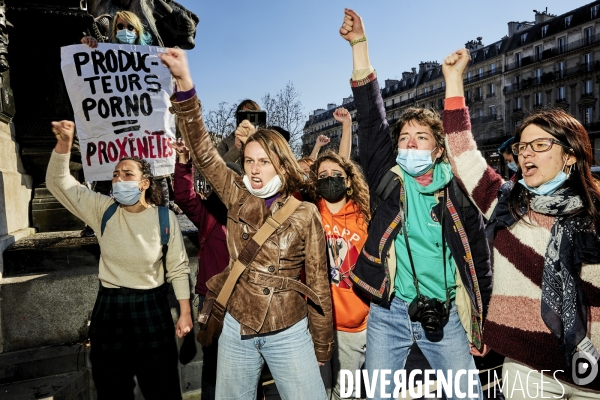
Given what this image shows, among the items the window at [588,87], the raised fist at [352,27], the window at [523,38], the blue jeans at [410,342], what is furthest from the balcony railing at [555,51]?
the blue jeans at [410,342]

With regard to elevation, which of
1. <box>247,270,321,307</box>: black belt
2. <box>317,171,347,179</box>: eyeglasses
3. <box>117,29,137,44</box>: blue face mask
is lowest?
<box>247,270,321,307</box>: black belt

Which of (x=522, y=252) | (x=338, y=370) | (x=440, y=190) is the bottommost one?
(x=338, y=370)

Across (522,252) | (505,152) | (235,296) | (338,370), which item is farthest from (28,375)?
(505,152)

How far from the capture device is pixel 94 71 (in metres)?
3.49

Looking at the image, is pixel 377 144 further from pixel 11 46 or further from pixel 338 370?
pixel 11 46

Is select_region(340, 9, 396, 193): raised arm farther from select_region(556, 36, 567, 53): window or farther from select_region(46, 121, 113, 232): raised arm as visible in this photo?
select_region(556, 36, 567, 53): window

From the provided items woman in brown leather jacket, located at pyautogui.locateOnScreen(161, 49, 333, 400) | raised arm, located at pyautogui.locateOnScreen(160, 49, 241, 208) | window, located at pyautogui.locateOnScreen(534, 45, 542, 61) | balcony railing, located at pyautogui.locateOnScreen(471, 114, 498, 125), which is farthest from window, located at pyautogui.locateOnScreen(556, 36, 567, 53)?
raised arm, located at pyautogui.locateOnScreen(160, 49, 241, 208)

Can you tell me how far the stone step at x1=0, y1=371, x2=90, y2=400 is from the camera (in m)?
2.89

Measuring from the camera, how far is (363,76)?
98.4 inches

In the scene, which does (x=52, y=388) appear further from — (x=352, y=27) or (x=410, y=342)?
(x=352, y=27)

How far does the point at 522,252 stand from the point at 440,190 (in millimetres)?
582

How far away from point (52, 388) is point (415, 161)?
2.79 m

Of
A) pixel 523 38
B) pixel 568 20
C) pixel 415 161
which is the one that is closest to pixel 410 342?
pixel 415 161

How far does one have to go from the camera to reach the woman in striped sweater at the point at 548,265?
1.80m
